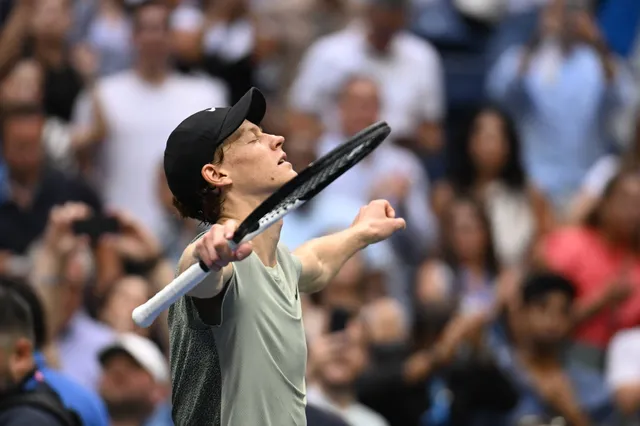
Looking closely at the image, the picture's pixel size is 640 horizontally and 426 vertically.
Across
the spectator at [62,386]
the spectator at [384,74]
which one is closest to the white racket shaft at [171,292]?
the spectator at [62,386]

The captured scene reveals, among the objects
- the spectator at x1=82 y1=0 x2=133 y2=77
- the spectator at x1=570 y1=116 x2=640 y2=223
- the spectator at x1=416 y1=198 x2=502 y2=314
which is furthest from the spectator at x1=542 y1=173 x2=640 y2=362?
the spectator at x1=82 y1=0 x2=133 y2=77

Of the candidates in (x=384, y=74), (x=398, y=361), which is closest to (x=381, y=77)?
(x=384, y=74)

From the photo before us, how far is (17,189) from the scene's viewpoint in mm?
8227

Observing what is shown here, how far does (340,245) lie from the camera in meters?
4.45

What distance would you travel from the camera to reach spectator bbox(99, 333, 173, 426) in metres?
6.87

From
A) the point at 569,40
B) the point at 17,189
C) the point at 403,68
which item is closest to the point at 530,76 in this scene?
the point at 569,40

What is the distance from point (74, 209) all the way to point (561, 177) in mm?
4818

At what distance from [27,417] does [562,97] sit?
7.02 meters

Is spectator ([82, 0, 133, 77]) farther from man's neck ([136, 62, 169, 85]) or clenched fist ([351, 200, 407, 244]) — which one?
clenched fist ([351, 200, 407, 244])

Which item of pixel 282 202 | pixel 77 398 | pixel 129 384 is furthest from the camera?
pixel 129 384

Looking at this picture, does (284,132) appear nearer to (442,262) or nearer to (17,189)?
(442,262)

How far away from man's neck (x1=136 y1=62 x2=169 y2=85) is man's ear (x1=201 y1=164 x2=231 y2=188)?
5.65 meters

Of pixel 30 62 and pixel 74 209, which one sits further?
pixel 30 62

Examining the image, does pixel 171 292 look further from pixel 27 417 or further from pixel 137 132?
pixel 137 132
